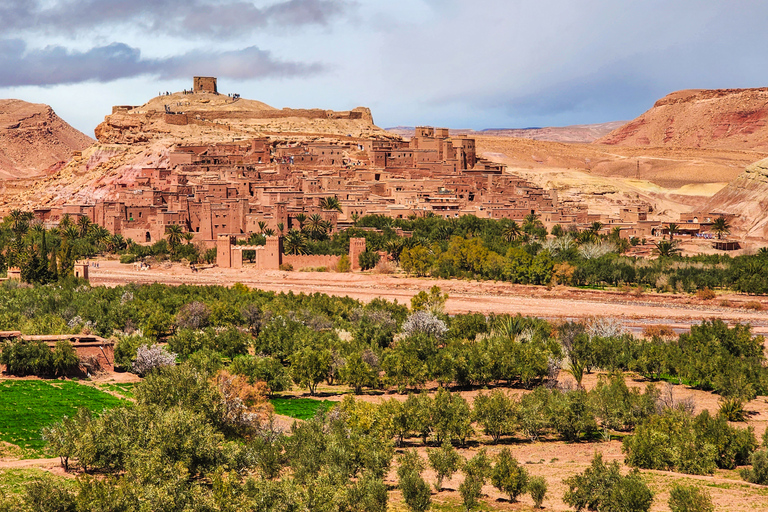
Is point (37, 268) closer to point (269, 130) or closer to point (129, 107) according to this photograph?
point (269, 130)

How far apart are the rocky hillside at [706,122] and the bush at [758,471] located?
389ft

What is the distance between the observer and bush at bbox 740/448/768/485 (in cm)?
1892

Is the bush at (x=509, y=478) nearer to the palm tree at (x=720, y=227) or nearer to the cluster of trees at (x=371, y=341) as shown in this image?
the cluster of trees at (x=371, y=341)

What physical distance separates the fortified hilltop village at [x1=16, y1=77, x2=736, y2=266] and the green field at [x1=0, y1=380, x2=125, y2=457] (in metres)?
32.0

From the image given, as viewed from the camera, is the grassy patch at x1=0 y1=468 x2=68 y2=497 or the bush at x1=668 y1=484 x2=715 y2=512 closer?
the bush at x1=668 y1=484 x2=715 y2=512

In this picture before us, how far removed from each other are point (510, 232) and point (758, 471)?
130 feet

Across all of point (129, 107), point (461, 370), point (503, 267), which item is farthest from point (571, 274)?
point (129, 107)

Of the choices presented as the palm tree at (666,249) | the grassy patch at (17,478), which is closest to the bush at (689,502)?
the grassy patch at (17,478)

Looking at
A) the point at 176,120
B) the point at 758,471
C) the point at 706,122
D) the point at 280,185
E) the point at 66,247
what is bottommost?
the point at 758,471

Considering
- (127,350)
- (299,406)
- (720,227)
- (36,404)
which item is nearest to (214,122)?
(720,227)

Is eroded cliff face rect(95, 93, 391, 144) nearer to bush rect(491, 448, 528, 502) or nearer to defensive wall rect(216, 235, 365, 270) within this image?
defensive wall rect(216, 235, 365, 270)

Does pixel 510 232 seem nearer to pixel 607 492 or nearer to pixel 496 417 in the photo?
pixel 496 417

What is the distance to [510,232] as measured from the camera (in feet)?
191

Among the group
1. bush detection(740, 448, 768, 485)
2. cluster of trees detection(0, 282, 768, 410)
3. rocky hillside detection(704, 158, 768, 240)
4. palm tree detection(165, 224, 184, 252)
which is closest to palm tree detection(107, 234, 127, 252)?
palm tree detection(165, 224, 184, 252)
